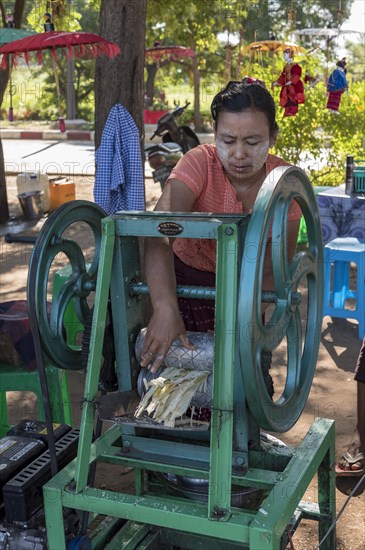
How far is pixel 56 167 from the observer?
1184cm

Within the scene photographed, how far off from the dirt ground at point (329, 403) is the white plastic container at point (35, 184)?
194 cm

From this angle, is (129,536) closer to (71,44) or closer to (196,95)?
(71,44)

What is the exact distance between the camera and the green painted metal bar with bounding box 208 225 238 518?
1773 mm

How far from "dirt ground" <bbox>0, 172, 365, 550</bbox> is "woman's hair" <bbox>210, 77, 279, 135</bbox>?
157 centimetres

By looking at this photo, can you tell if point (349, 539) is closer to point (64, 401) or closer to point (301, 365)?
point (301, 365)

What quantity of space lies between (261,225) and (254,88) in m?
0.57

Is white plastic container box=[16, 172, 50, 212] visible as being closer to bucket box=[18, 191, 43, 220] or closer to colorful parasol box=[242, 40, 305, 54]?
bucket box=[18, 191, 43, 220]

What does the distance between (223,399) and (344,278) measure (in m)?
3.52

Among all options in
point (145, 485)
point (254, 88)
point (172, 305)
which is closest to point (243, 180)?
point (254, 88)

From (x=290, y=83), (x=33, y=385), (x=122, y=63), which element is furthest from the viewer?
(x=290, y=83)

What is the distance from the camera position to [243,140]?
6.89 ft

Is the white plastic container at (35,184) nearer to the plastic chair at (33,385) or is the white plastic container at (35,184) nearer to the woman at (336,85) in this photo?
the woman at (336,85)

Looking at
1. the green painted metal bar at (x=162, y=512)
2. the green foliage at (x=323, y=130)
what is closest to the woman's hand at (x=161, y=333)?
the green painted metal bar at (x=162, y=512)

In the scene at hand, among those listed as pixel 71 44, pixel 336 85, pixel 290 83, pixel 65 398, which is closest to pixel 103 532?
pixel 65 398
